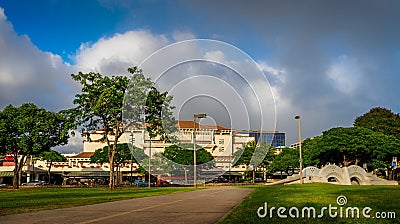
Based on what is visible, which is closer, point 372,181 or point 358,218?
point 358,218

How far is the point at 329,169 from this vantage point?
60031 millimetres

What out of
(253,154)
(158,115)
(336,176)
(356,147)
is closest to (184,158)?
(253,154)

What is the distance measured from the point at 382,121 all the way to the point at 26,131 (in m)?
65.5

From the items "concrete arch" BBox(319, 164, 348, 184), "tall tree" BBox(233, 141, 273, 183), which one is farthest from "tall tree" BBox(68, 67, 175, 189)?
"tall tree" BBox(233, 141, 273, 183)

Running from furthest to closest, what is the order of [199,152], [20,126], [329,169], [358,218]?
1. [199,152]
2. [329,169]
3. [20,126]
4. [358,218]

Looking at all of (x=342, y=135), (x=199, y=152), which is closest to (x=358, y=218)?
(x=342, y=135)

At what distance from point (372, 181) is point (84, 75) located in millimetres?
41831

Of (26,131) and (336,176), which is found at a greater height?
(26,131)

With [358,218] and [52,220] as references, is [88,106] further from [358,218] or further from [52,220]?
[358,218]

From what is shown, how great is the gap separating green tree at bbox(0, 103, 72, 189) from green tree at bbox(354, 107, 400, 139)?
195 feet

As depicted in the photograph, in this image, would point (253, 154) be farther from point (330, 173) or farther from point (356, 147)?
point (330, 173)

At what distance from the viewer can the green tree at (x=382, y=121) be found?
8425 cm

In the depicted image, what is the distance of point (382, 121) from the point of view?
85.6 metres

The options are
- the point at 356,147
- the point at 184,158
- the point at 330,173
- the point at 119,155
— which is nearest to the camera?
the point at 330,173
